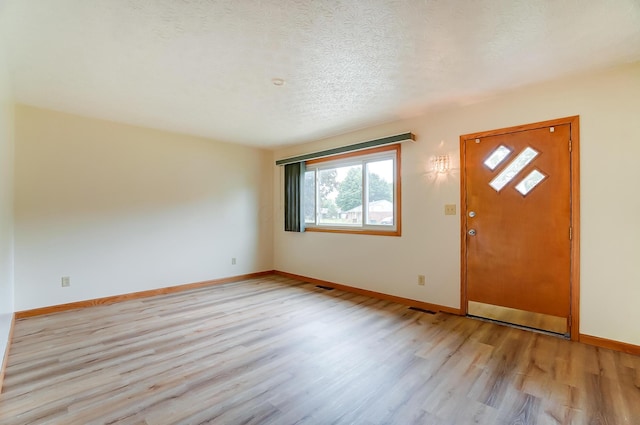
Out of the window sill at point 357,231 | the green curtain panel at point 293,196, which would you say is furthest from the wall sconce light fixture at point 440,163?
the green curtain panel at point 293,196

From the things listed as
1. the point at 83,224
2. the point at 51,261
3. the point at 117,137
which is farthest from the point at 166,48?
the point at 51,261

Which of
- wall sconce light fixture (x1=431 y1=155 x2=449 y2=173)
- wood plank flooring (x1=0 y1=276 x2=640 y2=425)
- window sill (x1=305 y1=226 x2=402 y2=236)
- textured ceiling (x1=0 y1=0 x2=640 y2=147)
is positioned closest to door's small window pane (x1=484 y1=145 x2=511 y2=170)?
wall sconce light fixture (x1=431 y1=155 x2=449 y2=173)

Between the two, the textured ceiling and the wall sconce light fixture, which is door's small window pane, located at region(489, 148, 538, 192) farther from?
the textured ceiling

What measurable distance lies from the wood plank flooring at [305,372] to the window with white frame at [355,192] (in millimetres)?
1397

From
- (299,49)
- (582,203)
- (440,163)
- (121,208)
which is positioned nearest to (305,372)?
(299,49)

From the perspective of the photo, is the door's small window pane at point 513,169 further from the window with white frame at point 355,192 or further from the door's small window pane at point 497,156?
the window with white frame at point 355,192

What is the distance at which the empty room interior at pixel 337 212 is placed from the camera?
184 cm

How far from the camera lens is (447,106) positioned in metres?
3.34

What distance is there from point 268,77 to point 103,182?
2.79 meters

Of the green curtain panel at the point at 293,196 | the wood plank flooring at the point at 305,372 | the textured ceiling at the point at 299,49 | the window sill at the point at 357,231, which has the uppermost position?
the textured ceiling at the point at 299,49

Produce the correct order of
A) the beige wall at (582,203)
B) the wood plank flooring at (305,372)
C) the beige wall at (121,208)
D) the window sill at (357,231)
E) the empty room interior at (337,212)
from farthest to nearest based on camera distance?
the window sill at (357,231), the beige wall at (121,208), the beige wall at (582,203), the empty room interior at (337,212), the wood plank flooring at (305,372)

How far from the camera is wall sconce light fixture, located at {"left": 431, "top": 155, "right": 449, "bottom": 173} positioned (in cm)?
347

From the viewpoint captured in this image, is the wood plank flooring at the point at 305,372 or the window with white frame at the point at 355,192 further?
the window with white frame at the point at 355,192

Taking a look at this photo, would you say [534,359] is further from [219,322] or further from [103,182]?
[103,182]
